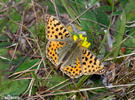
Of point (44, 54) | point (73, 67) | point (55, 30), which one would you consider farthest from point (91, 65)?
point (44, 54)

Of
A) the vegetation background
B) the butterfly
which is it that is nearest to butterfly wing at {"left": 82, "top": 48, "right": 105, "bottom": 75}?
the butterfly

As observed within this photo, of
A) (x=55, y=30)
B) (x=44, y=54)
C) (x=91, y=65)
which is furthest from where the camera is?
(x=44, y=54)

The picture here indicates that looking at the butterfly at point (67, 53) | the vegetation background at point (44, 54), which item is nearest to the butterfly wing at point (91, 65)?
the butterfly at point (67, 53)

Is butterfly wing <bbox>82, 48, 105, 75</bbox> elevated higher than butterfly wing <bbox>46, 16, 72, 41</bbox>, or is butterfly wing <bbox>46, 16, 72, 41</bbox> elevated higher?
butterfly wing <bbox>46, 16, 72, 41</bbox>

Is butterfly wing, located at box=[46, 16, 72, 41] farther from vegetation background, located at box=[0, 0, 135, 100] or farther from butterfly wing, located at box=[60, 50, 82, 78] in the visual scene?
vegetation background, located at box=[0, 0, 135, 100]

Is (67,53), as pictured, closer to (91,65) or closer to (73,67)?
(73,67)

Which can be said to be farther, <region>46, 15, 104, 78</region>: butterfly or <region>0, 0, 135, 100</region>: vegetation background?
<region>0, 0, 135, 100</region>: vegetation background

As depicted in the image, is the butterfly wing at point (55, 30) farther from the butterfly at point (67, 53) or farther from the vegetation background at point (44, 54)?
the vegetation background at point (44, 54)
